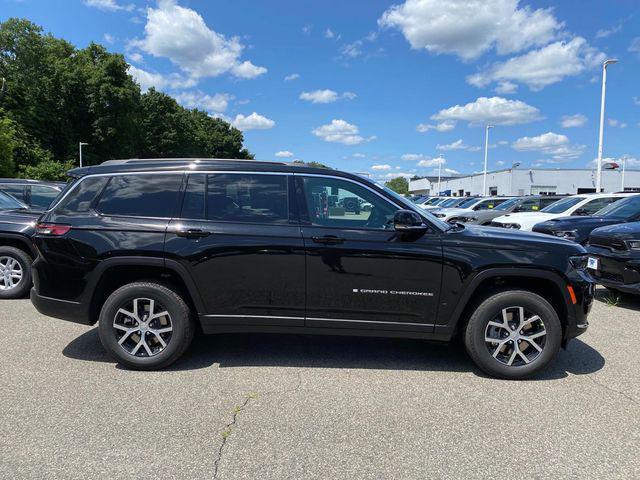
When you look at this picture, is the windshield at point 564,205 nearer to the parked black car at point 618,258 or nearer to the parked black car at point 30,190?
the parked black car at point 618,258

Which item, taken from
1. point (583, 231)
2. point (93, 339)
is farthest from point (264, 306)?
point (583, 231)

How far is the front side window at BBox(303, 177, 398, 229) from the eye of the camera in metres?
4.06

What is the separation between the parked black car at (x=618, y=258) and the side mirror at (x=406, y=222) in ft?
12.9

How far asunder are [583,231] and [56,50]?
5655 centimetres

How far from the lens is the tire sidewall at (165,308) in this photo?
13.3 ft

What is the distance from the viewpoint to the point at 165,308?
4090mm

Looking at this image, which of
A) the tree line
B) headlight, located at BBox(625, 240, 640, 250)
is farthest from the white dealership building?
headlight, located at BBox(625, 240, 640, 250)

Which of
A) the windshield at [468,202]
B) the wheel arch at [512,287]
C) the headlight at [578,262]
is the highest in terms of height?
the windshield at [468,202]

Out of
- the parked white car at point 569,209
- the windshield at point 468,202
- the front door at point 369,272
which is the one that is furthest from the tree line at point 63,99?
the front door at point 369,272

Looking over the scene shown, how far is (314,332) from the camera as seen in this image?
4117mm

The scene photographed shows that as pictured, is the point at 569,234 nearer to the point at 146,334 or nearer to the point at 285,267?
the point at 285,267

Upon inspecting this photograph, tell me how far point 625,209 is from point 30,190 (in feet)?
37.0

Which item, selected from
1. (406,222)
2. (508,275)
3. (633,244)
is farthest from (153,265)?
(633,244)

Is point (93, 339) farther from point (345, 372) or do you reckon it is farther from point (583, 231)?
point (583, 231)
